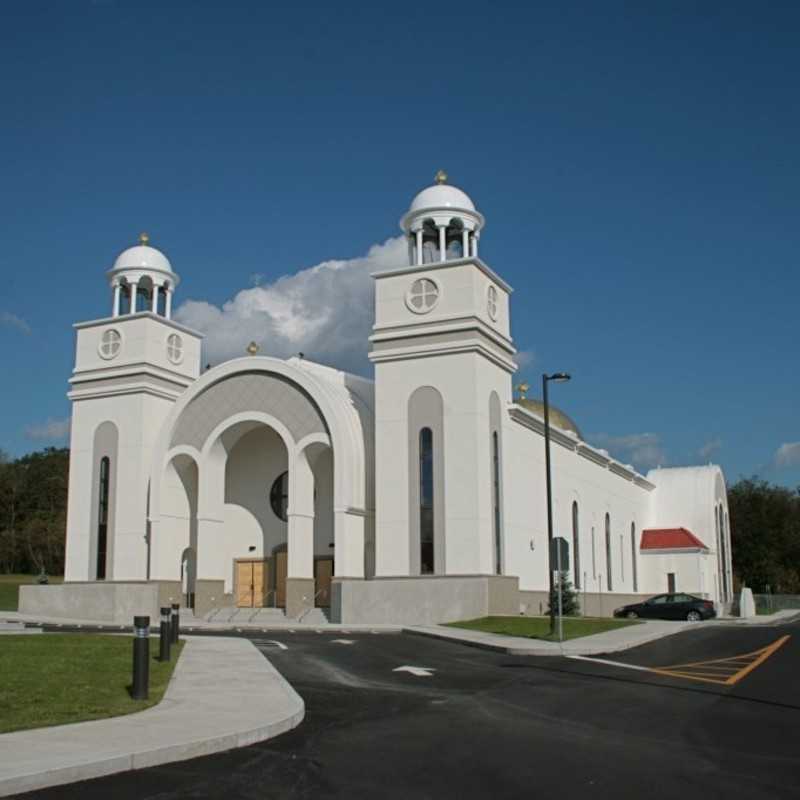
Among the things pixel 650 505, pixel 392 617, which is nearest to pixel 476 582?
pixel 392 617

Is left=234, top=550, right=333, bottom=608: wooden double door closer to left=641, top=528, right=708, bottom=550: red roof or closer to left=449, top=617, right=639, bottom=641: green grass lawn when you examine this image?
left=449, top=617, right=639, bottom=641: green grass lawn

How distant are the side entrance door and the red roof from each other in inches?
993

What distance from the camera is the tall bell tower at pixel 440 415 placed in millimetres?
34719

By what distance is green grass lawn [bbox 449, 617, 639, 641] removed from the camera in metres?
26.5

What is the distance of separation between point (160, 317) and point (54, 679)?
3067 centimetres

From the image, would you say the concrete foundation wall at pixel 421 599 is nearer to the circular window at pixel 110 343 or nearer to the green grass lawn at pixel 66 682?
the green grass lawn at pixel 66 682

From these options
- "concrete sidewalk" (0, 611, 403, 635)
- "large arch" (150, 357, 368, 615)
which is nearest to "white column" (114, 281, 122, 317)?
"large arch" (150, 357, 368, 615)

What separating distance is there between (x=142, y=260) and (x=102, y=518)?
36.1 feet

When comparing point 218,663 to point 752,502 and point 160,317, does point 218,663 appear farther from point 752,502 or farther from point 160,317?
point 752,502

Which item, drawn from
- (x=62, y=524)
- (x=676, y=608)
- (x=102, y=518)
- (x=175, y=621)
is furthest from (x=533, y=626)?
(x=62, y=524)

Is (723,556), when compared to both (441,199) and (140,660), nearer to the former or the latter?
(441,199)

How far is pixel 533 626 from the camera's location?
2897cm

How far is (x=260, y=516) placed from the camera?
43688 mm

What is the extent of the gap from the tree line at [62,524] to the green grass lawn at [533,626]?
50628 millimetres
